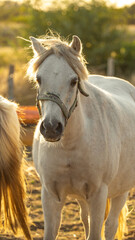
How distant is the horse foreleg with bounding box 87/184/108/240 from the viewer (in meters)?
3.32

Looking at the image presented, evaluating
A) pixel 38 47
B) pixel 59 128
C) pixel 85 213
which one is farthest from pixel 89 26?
pixel 59 128

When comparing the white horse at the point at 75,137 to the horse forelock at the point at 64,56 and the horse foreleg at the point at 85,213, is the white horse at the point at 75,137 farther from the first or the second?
the horse foreleg at the point at 85,213

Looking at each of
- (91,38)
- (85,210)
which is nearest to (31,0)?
(91,38)

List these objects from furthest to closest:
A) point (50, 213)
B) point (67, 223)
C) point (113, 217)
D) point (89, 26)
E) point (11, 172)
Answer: point (89, 26)
point (67, 223)
point (113, 217)
point (11, 172)
point (50, 213)

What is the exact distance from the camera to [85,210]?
4.39 m

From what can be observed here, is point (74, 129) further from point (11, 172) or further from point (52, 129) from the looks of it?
Answer: point (11, 172)

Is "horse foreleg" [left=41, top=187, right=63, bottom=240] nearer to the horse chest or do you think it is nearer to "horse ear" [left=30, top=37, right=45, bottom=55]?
the horse chest

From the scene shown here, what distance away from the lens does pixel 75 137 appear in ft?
10.5

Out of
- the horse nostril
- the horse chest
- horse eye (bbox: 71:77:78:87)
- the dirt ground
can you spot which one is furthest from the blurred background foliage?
the horse nostril

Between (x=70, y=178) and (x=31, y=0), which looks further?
(x=31, y=0)

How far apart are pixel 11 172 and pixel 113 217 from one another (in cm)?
126

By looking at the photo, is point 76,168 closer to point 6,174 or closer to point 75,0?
point 6,174

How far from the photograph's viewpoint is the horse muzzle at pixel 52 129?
106 inches

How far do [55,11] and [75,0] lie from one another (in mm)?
1012
